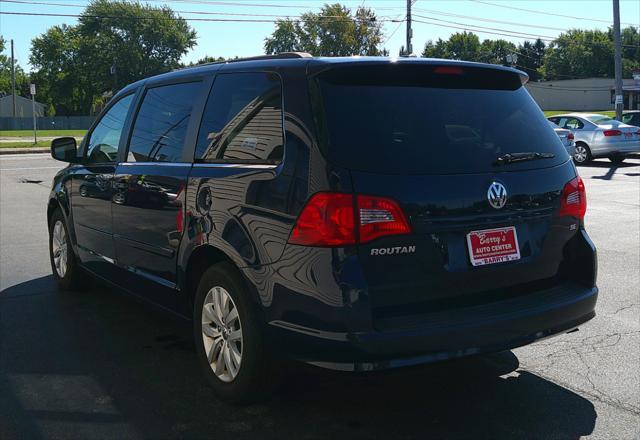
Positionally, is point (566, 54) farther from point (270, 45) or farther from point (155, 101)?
point (155, 101)

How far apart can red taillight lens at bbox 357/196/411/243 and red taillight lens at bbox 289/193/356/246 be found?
49 millimetres

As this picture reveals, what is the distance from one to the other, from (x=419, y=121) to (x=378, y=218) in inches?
23.4

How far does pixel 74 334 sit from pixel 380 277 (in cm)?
284

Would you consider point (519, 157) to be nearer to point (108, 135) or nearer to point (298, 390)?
point (298, 390)

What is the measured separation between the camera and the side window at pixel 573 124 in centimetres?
2083

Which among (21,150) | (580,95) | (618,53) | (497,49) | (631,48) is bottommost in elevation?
(21,150)

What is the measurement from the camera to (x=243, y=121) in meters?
3.66

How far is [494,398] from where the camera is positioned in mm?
3727

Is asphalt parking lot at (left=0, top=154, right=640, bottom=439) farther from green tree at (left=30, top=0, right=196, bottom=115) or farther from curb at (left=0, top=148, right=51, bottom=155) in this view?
Answer: green tree at (left=30, top=0, right=196, bottom=115)

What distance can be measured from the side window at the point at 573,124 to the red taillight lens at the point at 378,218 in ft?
63.9

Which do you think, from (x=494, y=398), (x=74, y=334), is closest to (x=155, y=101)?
(x=74, y=334)

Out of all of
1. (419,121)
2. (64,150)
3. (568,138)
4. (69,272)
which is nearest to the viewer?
(419,121)

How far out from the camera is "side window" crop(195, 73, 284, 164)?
135 inches

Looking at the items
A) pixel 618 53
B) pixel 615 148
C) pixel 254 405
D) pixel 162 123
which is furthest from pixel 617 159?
pixel 254 405
